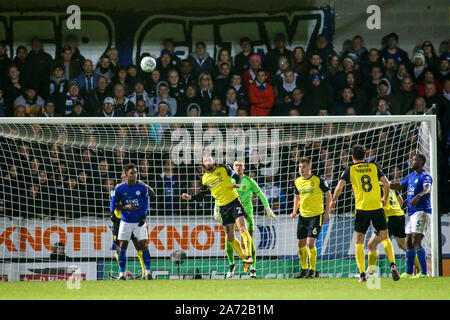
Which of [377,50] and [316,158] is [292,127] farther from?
[377,50]

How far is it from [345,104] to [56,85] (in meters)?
5.61

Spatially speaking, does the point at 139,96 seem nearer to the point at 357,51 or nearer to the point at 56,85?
the point at 56,85

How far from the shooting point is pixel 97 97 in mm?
14891

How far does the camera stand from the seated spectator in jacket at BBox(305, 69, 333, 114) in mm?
14656

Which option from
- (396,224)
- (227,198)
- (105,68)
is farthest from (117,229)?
(105,68)

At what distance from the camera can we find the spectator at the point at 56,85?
48.8ft

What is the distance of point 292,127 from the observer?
42.3ft

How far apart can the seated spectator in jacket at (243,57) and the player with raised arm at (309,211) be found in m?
4.39

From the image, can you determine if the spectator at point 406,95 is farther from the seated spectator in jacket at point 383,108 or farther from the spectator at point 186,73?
the spectator at point 186,73

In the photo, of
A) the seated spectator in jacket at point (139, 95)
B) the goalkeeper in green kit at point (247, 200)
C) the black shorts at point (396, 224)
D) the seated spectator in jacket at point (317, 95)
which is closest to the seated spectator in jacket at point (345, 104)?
the seated spectator in jacket at point (317, 95)

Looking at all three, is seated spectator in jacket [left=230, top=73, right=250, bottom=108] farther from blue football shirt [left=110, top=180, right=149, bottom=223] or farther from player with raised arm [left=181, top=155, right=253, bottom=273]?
blue football shirt [left=110, top=180, right=149, bottom=223]

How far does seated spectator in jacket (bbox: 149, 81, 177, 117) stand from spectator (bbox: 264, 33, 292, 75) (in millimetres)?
2152

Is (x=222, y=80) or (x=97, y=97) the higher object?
(x=222, y=80)
